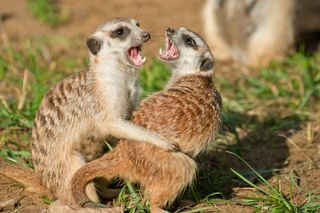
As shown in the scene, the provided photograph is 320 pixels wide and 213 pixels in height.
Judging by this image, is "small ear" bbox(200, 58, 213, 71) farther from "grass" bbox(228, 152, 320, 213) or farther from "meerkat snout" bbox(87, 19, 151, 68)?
"grass" bbox(228, 152, 320, 213)

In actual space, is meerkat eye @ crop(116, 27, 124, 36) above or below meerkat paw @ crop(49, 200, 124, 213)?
above

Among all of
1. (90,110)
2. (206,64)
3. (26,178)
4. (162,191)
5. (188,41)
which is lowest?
(26,178)

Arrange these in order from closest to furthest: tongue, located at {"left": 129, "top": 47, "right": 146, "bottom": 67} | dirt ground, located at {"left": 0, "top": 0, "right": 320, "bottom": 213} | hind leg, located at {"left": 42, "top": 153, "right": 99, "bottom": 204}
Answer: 1. hind leg, located at {"left": 42, "top": 153, "right": 99, "bottom": 204}
2. tongue, located at {"left": 129, "top": 47, "right": 146, "bottom": 67}
3. dirt ground, located at {"left": 0, "top": 0, "right": 320, "bottom": 213}

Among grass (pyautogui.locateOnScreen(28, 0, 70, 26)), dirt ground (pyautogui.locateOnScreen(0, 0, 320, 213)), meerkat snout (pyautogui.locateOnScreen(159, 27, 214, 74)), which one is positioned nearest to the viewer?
dirt ground (pyautogui.locateOnScreen(0, 0, 320, 213))

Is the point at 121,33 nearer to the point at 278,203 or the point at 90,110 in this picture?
the point at 90,110

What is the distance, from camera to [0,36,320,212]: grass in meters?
3.12

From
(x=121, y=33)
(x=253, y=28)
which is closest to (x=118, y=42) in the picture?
(x=121, y=33)

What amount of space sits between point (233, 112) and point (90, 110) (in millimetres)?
1628

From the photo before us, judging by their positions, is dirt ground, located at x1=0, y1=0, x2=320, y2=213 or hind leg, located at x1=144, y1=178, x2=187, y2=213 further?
dirt ground, located at x1=0, y1=0, x2=320, y2=213

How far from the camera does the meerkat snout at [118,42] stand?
3.18m

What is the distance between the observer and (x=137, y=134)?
9.48ft

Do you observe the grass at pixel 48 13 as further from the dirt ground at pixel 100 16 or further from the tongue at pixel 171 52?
the tongue at pixel 171 52

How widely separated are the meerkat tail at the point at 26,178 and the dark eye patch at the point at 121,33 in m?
0.83

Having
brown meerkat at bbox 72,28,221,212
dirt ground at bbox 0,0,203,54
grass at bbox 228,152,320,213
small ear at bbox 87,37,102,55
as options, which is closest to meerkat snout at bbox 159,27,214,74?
brown meerkat at bbox 72,28,221,212
